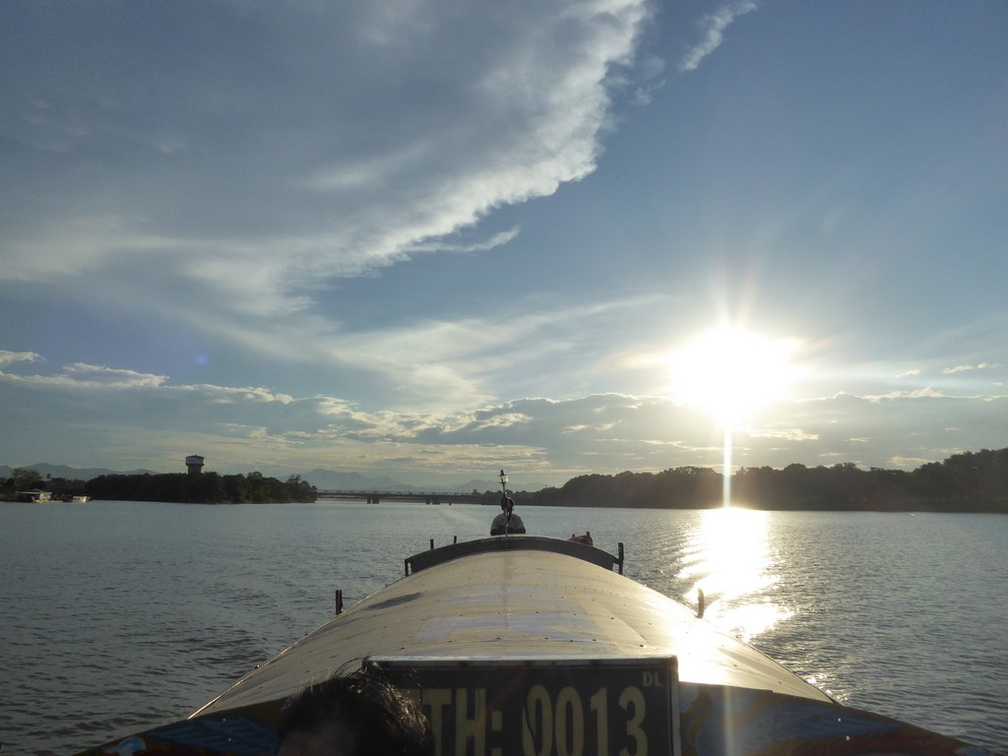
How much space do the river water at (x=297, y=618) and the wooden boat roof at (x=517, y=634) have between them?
412 inches

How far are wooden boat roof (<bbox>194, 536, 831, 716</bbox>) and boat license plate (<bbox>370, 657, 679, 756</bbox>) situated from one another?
8 centimetres

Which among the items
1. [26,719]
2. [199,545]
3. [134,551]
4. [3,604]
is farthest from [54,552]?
[26,719]

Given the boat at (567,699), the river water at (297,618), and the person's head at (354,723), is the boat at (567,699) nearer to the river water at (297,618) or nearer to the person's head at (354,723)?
the person's head at (354,723)

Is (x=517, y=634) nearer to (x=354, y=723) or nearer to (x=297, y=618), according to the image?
(x=354, y=723)

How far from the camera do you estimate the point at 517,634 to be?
20.7 ft

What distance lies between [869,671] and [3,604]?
3390cm

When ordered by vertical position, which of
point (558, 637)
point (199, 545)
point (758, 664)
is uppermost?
point (558, 637)

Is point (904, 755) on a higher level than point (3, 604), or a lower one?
higher

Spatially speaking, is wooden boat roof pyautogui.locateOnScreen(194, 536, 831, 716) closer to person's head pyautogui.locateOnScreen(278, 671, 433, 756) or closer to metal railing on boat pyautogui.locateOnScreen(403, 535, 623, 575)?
person's head pyautogui.locateOnScreen(278, 671, 433, 756)

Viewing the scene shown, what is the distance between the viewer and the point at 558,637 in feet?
20.4

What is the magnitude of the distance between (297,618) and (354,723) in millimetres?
29583

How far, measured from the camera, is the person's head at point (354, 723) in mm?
1947

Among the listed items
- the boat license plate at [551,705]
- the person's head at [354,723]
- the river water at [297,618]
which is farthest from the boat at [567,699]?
the river water at [297,618]

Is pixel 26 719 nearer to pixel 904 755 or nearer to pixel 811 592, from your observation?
pixel 904 755
